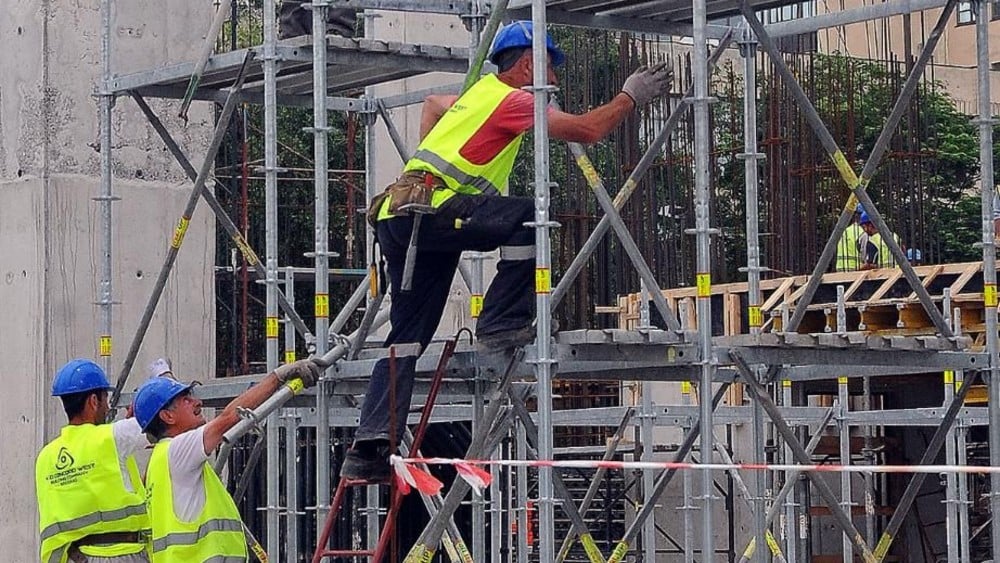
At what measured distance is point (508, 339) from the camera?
8422mm

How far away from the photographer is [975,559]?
18.6 m

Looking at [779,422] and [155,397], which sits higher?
[155,397]

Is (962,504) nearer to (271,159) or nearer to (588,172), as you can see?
(588,172)

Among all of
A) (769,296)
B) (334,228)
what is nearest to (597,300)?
(334,228)

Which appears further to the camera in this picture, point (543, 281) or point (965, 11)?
point (965, 11)

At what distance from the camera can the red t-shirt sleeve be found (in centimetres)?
834

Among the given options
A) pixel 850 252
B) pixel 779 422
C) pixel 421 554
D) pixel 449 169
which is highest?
pixel 449 169

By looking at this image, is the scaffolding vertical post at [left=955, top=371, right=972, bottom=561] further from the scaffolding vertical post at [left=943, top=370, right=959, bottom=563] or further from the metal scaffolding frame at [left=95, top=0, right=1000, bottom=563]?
the metal scaffolding frame at [left=95, top=0, right=1000, bottom=563]

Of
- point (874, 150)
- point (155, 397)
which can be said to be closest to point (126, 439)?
point (155, 397)

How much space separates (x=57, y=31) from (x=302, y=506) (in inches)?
260

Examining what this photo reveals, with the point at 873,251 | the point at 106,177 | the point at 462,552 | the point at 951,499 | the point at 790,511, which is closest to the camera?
the point at 106,177

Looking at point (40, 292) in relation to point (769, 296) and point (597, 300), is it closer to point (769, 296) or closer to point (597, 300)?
point (769, 296)

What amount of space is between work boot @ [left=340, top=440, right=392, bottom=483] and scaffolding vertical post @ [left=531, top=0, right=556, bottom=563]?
87 centimetres

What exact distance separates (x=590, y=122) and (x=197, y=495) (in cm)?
249
